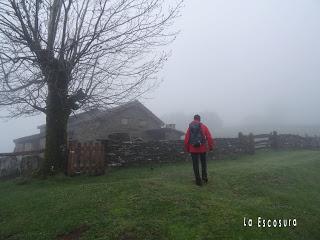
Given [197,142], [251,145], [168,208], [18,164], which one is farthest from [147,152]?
[168,208]

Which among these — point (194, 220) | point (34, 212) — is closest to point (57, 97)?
point (34, 212)

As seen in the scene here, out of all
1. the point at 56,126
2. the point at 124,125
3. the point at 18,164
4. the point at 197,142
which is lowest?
the point at 18,164

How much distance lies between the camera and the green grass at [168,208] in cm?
725

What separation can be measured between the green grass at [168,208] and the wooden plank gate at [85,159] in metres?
1.49

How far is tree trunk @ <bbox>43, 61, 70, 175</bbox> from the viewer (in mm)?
13828

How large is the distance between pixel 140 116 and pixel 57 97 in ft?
62.9

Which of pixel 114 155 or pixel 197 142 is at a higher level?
pixel 197 142

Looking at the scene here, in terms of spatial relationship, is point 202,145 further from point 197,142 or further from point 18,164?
point 18,164

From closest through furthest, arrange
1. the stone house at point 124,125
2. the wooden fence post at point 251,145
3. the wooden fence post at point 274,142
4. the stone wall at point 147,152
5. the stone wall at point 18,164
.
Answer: the stone wall at point 18,164, the stone wall at point 147,152, the wooden fence post at point 251,145, the wooden fence post at point 274,142, the stone house at point 124,125

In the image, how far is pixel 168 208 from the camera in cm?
827

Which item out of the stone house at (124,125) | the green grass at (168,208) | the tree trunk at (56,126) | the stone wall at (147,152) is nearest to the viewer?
the green grass at (168,208)

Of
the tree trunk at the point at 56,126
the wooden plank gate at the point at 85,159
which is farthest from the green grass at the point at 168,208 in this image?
the tree trunk at the point at 56,126

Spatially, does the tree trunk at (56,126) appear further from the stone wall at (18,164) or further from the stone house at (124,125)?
the stone house at (124,125)

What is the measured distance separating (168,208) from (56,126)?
7.92 metres
